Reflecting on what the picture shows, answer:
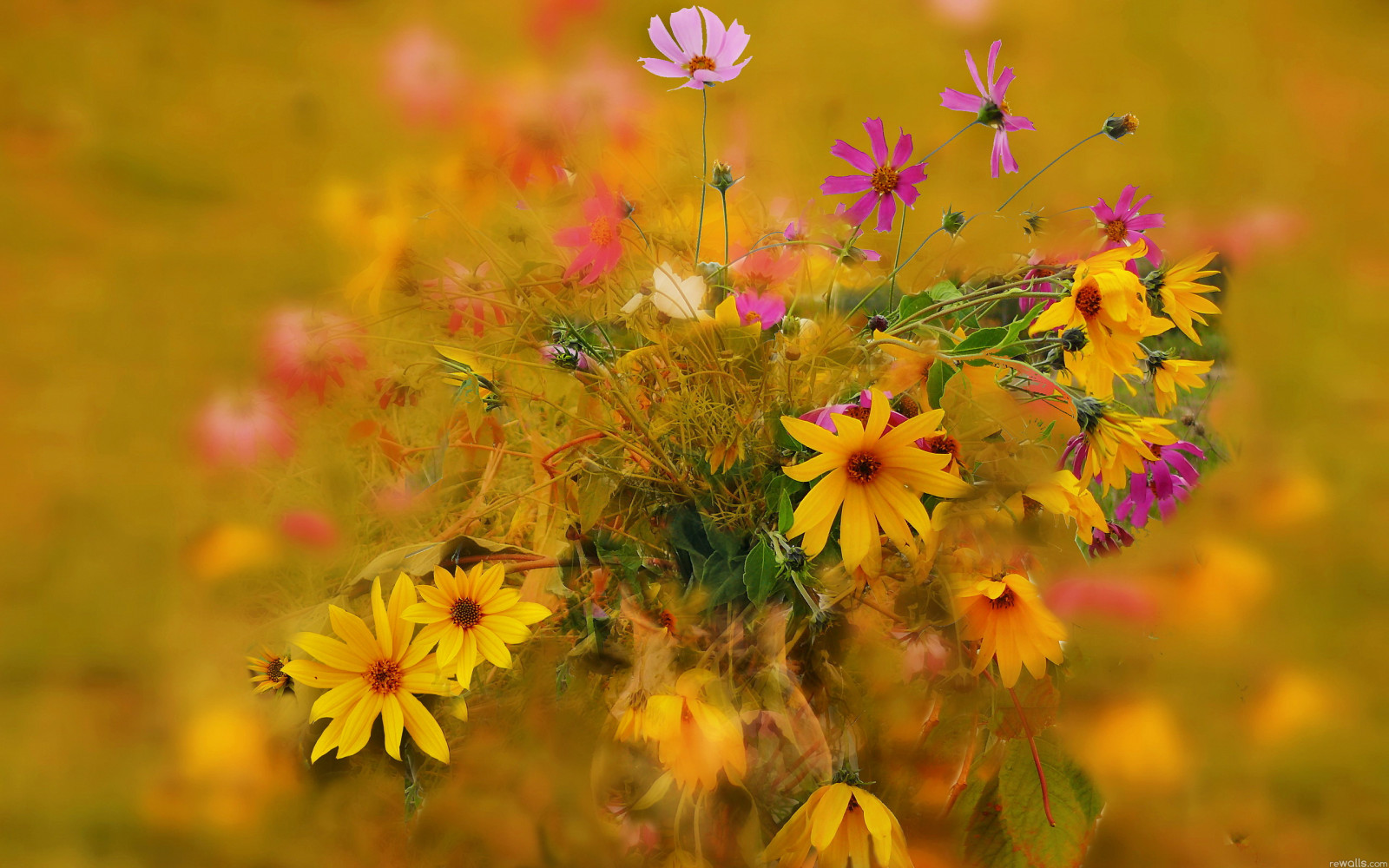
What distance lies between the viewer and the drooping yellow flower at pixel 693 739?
0.28m

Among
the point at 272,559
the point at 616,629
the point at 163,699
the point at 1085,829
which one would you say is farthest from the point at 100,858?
the point at 1085,829

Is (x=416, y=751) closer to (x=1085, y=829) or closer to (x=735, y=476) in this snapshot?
(x=735, y=476)

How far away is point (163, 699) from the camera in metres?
0.53

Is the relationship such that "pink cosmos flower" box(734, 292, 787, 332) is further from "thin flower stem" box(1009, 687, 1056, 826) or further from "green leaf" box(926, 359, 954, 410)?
"thin flower stem" box(1009, 687, 1056, 826)

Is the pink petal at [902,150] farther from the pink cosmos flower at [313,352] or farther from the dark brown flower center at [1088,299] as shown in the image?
the pink cosmos flower at [313,352]

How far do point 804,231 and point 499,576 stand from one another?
20cm

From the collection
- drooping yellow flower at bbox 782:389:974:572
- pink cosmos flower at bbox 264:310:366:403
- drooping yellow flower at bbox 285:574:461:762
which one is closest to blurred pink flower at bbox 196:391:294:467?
pink cosmos flower at bbox 264:310:366:403

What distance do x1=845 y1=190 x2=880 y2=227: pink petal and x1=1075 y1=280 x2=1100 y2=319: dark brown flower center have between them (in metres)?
0.10

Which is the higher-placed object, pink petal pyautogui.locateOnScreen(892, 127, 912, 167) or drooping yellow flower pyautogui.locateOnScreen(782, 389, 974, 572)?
pink petal pyautogui.locateOnScreen(892, 127, 912, 167)

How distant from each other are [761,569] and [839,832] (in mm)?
105

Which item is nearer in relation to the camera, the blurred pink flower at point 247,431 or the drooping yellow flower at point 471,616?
the drooping yellow flower at point 471,616

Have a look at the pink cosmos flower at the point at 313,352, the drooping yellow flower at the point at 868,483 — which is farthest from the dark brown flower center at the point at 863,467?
the pink cosmos flower at the point at 313,352

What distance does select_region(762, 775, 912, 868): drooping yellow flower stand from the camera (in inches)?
10.8

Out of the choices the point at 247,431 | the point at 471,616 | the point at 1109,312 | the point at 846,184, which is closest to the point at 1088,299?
the point at 1109,312
